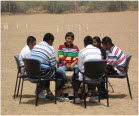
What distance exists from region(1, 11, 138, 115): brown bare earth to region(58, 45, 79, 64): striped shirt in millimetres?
1244

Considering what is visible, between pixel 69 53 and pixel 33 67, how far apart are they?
4.56ft

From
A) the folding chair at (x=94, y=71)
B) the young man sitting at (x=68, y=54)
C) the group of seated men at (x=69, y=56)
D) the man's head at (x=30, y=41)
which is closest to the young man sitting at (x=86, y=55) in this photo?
the group of seated men at (x=69, y=56)

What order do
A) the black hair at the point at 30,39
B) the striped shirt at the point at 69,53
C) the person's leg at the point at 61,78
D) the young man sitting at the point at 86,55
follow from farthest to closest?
the black hair at the point at 30,39 → the striped shirt at the point at 69,53 → the person's leg at the point at 61,78 → the young man sitting at the point at 86,55

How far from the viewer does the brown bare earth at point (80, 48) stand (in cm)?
790

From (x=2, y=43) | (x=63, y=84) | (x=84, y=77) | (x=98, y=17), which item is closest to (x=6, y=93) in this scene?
(x=63, y=84)

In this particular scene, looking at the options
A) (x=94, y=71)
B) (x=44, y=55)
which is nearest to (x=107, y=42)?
(x=94, y=71)

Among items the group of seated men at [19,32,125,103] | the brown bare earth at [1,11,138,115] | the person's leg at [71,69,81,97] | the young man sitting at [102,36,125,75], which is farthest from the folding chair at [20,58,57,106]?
the young man sitting at [102,36,125,75]

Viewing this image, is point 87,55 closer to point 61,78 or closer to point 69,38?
point 61,78

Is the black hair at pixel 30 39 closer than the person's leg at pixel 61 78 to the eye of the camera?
No

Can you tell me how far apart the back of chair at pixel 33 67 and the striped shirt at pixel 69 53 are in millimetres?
1216

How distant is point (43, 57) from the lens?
844 cm

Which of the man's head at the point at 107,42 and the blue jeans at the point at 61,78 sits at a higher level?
the man's head at the point at 107,42

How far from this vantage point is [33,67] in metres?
8.19

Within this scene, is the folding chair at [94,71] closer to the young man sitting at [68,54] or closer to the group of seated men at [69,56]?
the group of seated men at [69,56]
